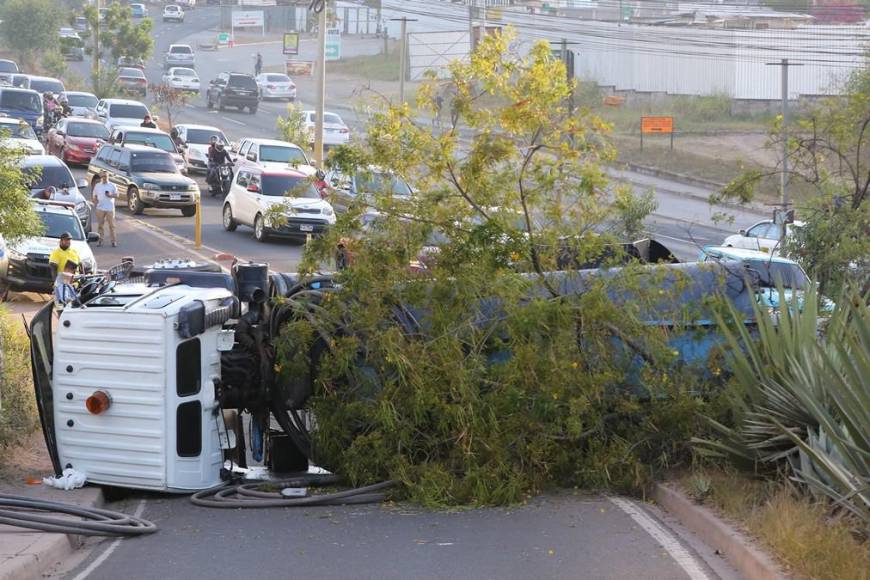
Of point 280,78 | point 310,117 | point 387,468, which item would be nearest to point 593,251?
point 387,468

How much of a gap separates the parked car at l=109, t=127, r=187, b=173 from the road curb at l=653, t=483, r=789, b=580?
31464 mm

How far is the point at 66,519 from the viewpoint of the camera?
9641 mm

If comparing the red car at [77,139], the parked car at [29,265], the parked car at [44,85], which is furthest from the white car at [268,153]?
the parked car at [44,85]

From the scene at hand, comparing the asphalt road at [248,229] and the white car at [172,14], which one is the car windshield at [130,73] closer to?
the asphalt road at [248,229]

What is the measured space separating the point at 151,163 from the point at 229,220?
340 cm

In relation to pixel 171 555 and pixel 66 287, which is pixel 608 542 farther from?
pixel 66 287

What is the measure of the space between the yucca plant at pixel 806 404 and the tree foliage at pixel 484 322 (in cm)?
89

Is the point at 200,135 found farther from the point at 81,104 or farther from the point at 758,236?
the point at 758,236

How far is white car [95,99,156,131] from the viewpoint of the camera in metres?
50.3

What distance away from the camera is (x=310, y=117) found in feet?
187

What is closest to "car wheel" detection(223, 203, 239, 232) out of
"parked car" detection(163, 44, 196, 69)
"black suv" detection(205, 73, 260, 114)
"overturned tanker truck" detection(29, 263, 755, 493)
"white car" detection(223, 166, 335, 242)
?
"white car" detection(223, 166, 335, 242)

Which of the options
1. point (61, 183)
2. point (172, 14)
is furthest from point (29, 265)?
point (172, 14)

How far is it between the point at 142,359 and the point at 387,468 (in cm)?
227

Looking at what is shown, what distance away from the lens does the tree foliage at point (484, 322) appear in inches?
429
